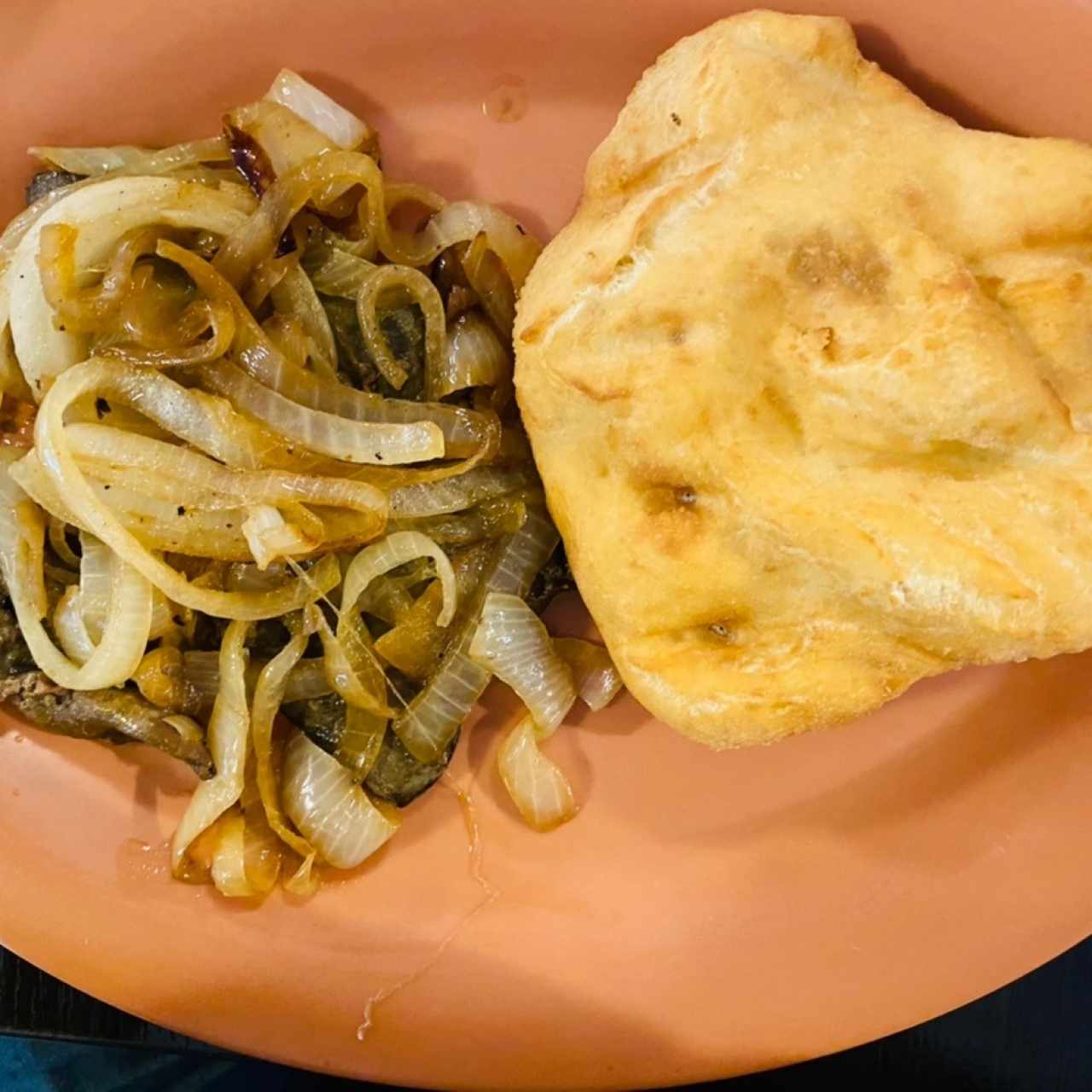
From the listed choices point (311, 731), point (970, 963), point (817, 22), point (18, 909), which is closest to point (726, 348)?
point (817, 22)

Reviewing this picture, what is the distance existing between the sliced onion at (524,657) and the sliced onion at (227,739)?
471 mm

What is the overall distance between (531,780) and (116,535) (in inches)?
39.0

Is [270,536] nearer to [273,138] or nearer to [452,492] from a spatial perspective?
[452,492]

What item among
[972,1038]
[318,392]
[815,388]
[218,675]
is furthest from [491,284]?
[972,1038]

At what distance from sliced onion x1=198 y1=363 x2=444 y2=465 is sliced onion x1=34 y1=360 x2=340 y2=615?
17 cm

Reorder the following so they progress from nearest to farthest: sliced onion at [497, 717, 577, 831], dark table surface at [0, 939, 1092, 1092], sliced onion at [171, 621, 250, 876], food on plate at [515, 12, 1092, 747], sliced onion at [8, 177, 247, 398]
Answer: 1. food on plate at [515, 12, 1092, 747]
2. sliced onion at [8, 177, 247, 398]
3. sliced onion at [171, 621, 250, 876]
4. sliced onion at [497, 717, 577, 831]
5. dark table surface at [0, 939, 1092, 1092]

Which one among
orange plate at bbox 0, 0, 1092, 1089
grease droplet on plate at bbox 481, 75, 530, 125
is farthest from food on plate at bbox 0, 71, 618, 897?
grease droplet on plate at bbox 481, 75, 530, 125

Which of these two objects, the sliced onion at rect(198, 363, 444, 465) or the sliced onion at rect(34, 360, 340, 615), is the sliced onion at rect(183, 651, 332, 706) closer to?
the sliced onion at rect(34, 360, 340, 615)

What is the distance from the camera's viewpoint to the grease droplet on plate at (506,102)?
7.35 ft

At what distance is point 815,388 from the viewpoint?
5.77 feet

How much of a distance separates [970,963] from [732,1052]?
20.5 inches

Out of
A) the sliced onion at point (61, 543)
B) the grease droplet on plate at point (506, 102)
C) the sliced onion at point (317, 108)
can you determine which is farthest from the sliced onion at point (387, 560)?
the grease droplet on plate at point (506, 102)

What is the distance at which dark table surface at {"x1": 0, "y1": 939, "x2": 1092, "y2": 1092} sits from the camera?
7.91 feet

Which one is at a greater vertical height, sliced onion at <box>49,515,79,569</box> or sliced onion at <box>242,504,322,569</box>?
sliced onion at <box>242,504,322,569</box>
